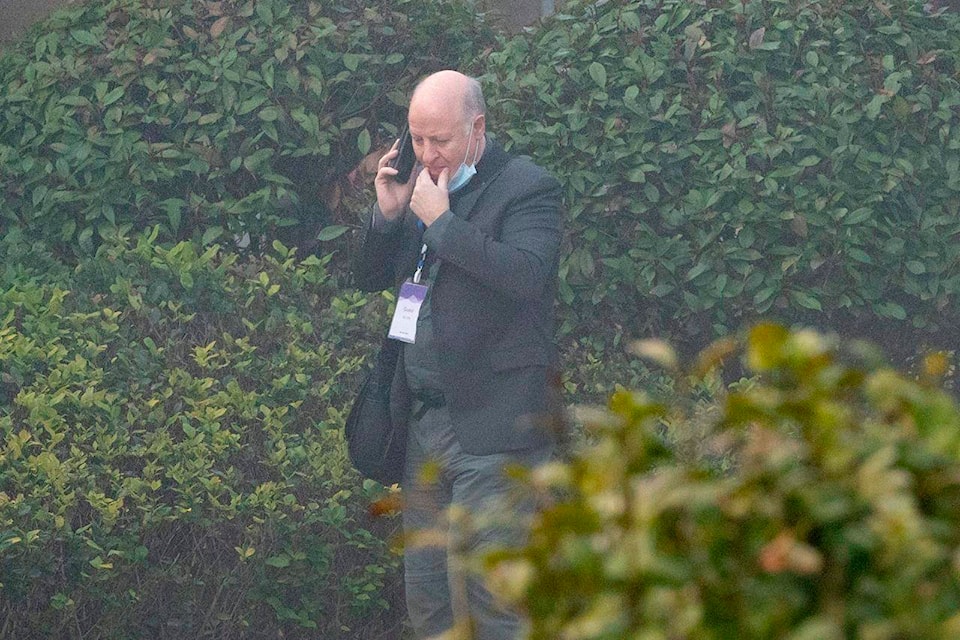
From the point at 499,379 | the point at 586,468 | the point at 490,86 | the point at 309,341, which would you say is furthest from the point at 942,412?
the point at 490,86

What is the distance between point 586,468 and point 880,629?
35 centimetres

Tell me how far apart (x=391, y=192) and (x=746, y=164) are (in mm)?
2087

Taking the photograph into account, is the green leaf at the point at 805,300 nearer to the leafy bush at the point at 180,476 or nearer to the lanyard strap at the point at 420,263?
the leafy bush at the point at 180,476

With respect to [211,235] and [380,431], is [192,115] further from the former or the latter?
[380,431]

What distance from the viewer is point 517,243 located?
4898mm

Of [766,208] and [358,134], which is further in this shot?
[358,134]

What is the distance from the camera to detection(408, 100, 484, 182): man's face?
4.98 meters

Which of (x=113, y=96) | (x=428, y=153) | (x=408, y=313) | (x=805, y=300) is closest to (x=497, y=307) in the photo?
(x=408, y=313)

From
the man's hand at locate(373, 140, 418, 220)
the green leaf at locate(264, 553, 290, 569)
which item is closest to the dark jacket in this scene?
the man's hand at locate(373, 140, 418, 220)

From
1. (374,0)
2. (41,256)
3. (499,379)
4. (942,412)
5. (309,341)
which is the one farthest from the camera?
(374,0)

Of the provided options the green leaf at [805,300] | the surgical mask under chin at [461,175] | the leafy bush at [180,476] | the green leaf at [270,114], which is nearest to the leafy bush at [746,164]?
the green leaf at [805,300]

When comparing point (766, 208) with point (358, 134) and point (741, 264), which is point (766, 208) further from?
point (358, 134)

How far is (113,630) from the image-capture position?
5.61 meters

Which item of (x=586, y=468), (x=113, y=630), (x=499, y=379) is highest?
(x=586, y=468)
